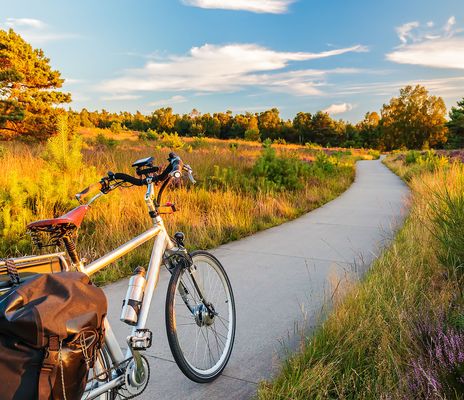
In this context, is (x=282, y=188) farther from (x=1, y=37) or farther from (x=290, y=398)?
(x=1, y=37)

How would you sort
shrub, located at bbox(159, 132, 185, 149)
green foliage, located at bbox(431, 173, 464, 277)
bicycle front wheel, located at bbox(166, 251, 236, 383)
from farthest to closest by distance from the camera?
shrub, located at bbox(159, 132, 185, 149)
green foliage, located at bbox(431, 173, 464, 277)
bicycle front wheel, located at bbox(166, 251, 236, 383)

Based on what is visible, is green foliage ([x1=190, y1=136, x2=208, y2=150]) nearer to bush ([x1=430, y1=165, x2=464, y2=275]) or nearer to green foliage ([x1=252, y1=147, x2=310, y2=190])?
green foliage ([x1=252, y1=147, x2=310, y2=190])

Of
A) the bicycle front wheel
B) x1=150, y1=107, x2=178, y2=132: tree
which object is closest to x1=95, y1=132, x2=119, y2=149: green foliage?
the bicycle front wheel

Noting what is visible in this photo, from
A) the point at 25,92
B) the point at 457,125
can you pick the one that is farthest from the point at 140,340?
the point at 457,125

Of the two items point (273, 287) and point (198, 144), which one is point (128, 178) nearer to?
point (273, 287)

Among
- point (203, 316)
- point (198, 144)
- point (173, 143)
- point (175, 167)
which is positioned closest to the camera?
point (175, 167)

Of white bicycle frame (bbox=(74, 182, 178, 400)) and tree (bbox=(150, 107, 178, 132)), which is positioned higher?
tree (bbox=(150, 107, 178, 132))

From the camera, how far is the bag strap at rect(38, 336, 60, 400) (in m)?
1.47

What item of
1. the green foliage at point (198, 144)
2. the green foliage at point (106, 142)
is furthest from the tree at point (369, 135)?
the green foliage at point (106, 142)

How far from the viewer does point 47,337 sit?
1.48 meters

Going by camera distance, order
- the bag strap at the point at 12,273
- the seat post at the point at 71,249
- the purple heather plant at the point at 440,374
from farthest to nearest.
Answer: the purple heather plant at the point at 440,374 < the seat post at the point at 71,249 < the bag strap at the point at 12,273

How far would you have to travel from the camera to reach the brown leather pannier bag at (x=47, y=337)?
143cm

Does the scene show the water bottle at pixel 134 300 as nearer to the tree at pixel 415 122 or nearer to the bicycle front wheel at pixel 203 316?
the bicycle front wheel at pixel 203 316

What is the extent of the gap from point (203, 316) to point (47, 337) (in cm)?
154
